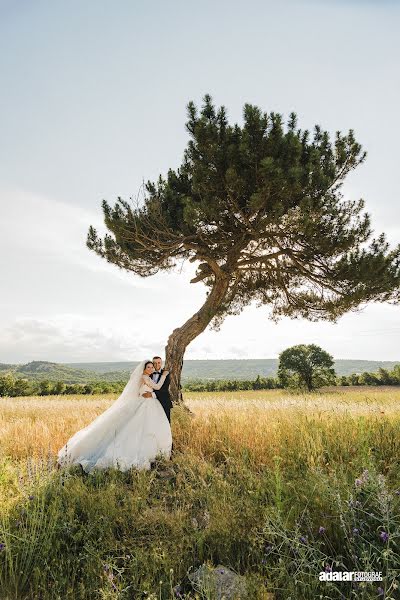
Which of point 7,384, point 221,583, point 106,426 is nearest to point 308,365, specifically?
point 7,384

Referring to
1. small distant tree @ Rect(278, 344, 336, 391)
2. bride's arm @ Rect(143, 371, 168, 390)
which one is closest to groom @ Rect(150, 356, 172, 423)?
bride's arm @ Rect(143, 371, 168, 390)

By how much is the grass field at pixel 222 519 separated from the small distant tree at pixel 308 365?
115ft

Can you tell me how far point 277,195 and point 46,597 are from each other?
27.3 ft

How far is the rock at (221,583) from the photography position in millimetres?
2770

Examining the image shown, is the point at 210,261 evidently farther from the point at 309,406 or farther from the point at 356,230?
the point at 309,406

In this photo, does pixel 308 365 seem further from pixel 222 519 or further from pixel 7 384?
pixel 222 519

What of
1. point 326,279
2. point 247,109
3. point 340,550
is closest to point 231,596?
point 340,550

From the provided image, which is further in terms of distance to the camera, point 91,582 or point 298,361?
point 298,361

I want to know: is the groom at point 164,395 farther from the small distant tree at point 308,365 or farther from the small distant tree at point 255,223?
the small distant tree at point 308,365

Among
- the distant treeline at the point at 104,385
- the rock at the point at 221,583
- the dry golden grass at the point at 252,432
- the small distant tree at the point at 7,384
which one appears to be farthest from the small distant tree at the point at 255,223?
the small distant tree at the point at 7,384

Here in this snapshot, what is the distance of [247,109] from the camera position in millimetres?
8797

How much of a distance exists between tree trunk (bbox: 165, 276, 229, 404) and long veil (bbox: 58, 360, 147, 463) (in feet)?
11.2

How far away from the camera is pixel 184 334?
459 inches

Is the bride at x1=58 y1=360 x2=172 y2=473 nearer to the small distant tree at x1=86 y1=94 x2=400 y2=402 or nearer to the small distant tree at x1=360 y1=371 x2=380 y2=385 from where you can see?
the small distant tree at x1=86 y1=94 x2=400 y2=402
